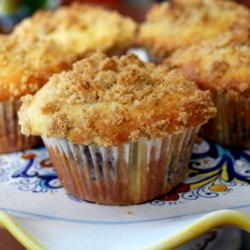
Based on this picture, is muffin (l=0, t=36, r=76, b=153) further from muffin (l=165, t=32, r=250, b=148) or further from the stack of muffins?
muffin (l=165, t=32, r=250, b=148)

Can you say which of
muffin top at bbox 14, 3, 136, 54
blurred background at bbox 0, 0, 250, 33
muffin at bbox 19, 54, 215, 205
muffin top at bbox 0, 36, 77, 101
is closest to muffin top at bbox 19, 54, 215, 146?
muffin at bbox 19, 54, 215, 205

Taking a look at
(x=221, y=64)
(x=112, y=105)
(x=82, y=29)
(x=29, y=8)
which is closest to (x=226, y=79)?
(x=221, y=64)

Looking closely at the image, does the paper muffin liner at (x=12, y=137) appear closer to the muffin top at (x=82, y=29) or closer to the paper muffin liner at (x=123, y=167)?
the paper muffin liner at (x=123, y=167)

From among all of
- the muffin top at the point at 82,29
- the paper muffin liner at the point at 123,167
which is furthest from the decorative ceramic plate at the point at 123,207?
the muffin top at the point at 82,29

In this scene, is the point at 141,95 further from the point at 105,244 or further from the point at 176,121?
the point at 105,244

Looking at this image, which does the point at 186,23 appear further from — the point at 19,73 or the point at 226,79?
the point at 19,73

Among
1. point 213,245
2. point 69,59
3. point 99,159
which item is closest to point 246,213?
point 213,245
